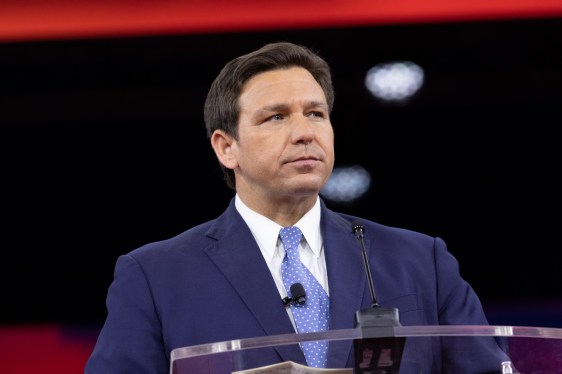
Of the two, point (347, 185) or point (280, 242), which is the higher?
point (347, 185)

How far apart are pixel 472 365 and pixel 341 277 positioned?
49 centimetres

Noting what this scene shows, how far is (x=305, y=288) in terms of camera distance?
2.10 metres

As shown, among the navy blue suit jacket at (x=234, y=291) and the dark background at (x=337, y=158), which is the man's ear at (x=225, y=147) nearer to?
the navy blue suit jacket at (x=234, y=291)

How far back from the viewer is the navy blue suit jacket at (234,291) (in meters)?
2.03

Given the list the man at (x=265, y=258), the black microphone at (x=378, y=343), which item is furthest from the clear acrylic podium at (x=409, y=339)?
the man at (x=265, y=258)

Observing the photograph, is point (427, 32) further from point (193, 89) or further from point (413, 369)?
point (413, 369)

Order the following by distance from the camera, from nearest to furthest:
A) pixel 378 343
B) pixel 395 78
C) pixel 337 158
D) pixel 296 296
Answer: pixel 378 343, pixel 296 296, pixel 395 78, pixel 337 158

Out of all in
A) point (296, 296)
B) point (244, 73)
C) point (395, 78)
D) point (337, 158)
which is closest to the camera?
point (296, 296)

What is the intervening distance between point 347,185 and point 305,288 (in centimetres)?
175

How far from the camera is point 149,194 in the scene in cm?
385

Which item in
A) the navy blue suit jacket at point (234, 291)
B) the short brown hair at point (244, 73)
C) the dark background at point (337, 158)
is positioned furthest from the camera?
the dark background at point (337, 158)

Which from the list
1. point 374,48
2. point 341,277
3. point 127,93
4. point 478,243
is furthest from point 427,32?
point 341,277

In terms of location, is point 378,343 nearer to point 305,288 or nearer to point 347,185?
point 305,288

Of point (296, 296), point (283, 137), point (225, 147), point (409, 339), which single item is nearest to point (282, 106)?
point (283, 137)
